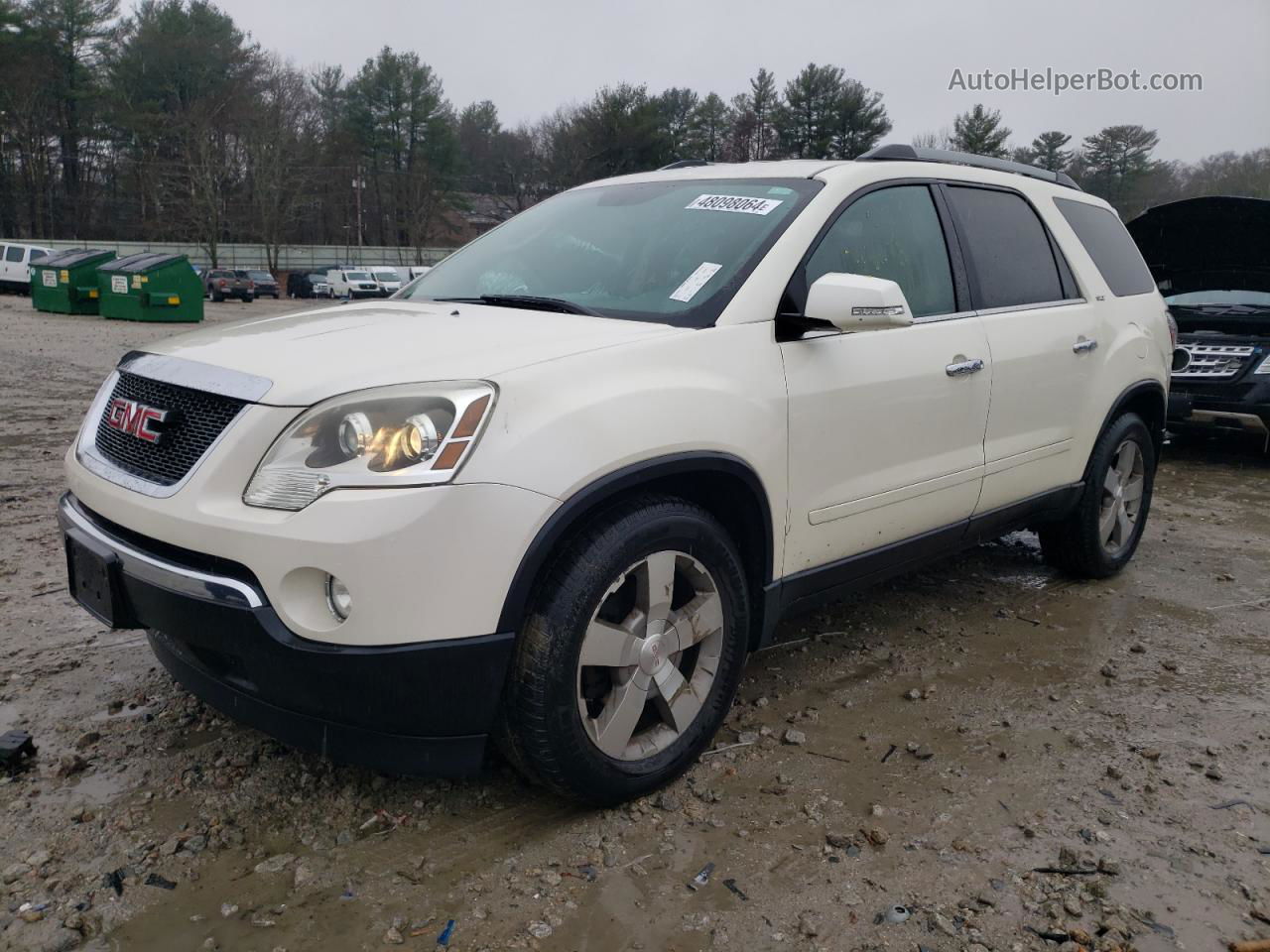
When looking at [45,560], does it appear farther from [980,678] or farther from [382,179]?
[382,179]

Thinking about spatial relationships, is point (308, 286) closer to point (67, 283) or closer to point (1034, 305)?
point (67, 283)

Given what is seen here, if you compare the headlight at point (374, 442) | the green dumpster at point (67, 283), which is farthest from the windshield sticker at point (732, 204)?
the green dumpster at point (67, 283)

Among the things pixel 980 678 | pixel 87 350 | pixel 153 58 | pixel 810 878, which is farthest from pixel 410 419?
pixel 153 58

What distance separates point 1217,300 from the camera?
28.2 feet

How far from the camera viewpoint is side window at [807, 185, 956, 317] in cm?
333

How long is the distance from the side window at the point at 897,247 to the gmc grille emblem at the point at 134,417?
191 cm

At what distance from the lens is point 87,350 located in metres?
15.1

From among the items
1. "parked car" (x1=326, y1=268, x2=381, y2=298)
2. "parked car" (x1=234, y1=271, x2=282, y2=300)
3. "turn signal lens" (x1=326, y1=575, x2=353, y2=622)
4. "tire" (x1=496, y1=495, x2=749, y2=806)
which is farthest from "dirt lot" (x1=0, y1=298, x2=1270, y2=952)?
"parked car" (x1=326, y1=268, x2=381, y2=298)

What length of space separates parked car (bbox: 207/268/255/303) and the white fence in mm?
19128

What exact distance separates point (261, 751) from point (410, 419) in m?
1.27

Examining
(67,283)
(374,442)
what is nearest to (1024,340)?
(374,442)

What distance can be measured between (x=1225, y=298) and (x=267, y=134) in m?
57.8

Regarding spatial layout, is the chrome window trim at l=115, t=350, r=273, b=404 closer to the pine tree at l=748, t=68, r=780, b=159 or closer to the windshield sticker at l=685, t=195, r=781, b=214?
the windshield sticker at l=685, t=195, r=781, b=214

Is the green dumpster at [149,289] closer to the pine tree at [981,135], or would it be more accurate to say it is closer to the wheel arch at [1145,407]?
the wheel arch at [1145,407]
